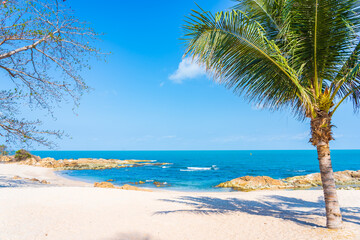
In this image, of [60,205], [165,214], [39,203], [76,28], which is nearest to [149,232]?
[165,214]

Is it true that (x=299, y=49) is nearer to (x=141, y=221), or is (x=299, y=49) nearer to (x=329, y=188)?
(x=329, y=188)

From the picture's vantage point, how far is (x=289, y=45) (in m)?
6.52

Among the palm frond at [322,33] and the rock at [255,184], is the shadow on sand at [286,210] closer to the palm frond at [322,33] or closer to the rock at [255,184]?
the palm frond at [322,33]

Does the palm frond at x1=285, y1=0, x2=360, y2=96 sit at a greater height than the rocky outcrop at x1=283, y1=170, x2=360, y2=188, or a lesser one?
greater

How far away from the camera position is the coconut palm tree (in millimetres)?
5918

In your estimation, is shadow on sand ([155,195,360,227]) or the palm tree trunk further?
shadow on sand ([155,195,360,227])

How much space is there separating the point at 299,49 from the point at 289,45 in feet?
1.11

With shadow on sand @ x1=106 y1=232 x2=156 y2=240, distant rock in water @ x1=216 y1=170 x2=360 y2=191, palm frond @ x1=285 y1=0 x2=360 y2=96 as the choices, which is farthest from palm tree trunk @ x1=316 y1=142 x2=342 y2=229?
distant rock in water @ x1=216 y1=170 x2=360 y2=191

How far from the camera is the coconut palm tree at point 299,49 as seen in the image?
5918mm

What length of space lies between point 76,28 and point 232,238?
9312 mm

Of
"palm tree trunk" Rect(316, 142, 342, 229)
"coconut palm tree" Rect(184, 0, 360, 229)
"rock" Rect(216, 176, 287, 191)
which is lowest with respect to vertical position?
"rock" Rect(216, 176, 287, 191)

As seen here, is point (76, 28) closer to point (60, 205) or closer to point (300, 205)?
point (60, 205)

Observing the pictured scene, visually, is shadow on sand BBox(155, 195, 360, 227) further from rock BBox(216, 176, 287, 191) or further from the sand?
rock BBox(216, 176, 287, 191)

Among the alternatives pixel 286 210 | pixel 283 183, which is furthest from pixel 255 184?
pixel 286 210
